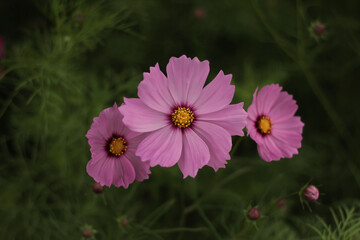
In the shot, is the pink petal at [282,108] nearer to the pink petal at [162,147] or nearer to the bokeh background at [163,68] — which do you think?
the pink petal at [162,147]

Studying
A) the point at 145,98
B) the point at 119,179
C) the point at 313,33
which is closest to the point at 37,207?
the point at 119,179

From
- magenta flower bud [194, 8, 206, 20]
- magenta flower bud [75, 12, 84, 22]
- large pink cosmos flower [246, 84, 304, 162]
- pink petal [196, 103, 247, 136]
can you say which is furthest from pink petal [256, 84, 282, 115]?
magenta flower bud [194, 8, 206, 20]

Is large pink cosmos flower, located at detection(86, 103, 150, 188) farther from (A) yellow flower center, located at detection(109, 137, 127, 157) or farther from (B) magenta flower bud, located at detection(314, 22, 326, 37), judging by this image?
(B) magenta flower bud, located at detection(314, 22, 326, 37)

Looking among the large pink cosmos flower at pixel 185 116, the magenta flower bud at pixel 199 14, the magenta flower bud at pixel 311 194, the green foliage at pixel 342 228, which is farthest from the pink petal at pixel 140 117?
the magenta flower bud at pixel 199 14

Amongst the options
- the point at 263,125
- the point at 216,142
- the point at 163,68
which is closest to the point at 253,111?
the point at 263,125

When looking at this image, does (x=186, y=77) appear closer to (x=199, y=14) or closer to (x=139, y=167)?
(x=139, y=167)
